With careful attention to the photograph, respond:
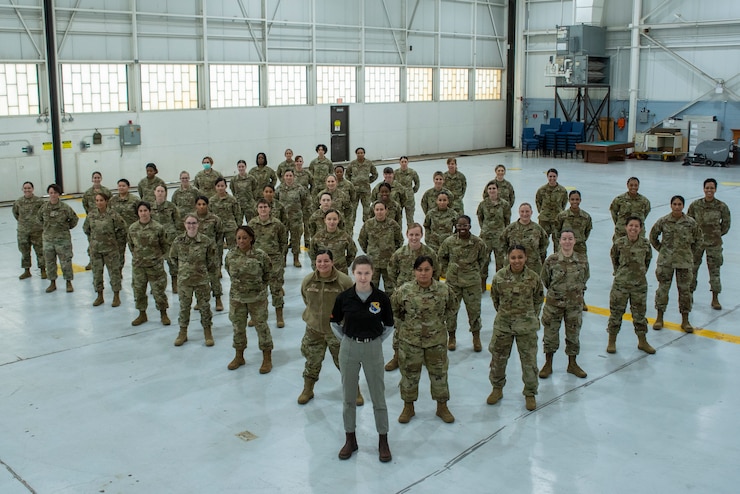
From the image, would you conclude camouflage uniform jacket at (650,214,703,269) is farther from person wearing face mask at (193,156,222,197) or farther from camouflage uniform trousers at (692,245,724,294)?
person wearing face mask at (193,156,222,197)

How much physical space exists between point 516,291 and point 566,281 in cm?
100

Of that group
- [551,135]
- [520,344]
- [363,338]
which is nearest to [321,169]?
[520,344]

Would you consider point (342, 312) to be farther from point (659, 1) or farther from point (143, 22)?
point (659, 1)

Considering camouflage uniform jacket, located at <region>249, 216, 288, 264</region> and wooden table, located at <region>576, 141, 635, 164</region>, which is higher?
wooden table, located at <region>576, 141, 635, 164</region>

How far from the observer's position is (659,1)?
30.8 metres

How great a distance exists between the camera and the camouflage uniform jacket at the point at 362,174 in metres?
16.7

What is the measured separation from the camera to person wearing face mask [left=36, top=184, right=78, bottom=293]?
1229 cm

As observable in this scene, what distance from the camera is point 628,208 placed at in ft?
40.8

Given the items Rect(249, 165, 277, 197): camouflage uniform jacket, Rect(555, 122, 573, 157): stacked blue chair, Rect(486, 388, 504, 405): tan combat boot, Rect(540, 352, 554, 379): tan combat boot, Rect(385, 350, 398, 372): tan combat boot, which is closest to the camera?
Rect(486, 388, 504, 405): tan combat boot

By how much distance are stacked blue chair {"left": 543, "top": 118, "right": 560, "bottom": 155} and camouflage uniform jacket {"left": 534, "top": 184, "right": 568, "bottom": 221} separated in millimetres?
20352

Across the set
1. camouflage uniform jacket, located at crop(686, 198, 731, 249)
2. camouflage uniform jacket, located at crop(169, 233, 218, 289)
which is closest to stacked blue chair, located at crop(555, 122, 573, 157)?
camouflage uniform jacket, located at crop(686, 198, 731, 249)

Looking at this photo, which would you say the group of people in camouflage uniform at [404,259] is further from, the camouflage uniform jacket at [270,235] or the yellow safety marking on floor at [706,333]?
the yellow safety marking on floor at [706,333]

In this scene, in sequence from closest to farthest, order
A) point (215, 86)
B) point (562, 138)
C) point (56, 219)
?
1. point (56, 219)
2. point (215, 86)
3. point (562, 138)

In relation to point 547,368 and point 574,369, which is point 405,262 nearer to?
point 547,368
